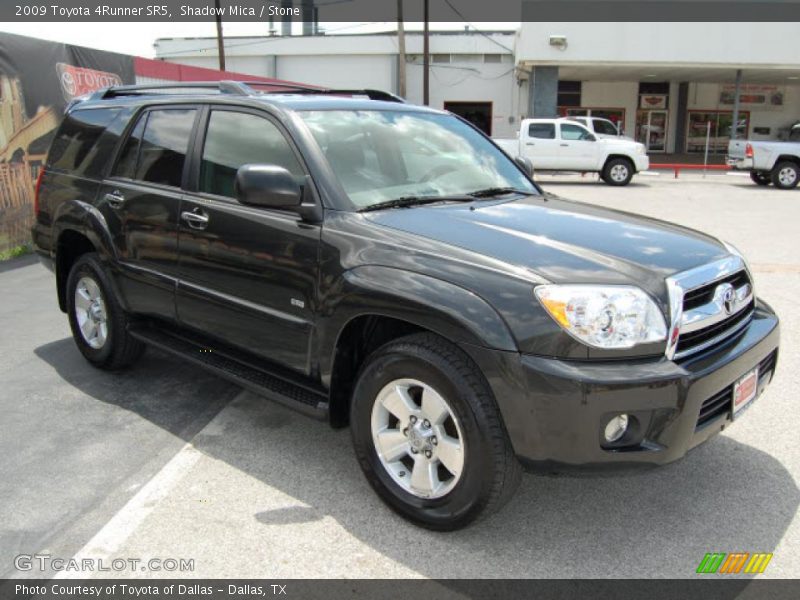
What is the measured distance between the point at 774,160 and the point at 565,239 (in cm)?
1986

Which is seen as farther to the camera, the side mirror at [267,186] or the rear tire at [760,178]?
the rear tire at [760,178]

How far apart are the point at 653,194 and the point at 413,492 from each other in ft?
56.3

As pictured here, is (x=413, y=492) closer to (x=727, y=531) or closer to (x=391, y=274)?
(x=391, y=274)

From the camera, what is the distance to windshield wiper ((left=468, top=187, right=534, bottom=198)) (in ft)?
12.5

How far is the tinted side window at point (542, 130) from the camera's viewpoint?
832 inches

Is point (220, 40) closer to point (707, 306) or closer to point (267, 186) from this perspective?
point (267, 186)

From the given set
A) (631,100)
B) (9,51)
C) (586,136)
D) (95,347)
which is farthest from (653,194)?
(631,100)

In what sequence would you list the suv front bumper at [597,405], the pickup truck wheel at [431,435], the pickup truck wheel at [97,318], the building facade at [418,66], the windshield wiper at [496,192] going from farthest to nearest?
the building facade at [418,66], the pickup truck wheel at [97,318], the windshield wiper at [496,192], the pickup truck wheel at [431,435], the suv front bumper at [597,405]

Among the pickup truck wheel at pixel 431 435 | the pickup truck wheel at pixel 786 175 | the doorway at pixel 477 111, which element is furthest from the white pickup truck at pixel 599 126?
the pickup truck wheel at pixel 431 435

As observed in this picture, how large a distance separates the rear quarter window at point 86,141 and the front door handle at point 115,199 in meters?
0.30

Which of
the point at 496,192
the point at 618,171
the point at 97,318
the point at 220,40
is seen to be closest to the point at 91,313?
the point at 97,318

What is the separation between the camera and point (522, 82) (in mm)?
35344

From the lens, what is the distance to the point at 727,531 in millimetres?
2990

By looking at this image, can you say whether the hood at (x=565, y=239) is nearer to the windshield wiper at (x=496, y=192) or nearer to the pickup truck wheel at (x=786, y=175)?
the windshield wiper at (x=496, y=192)
